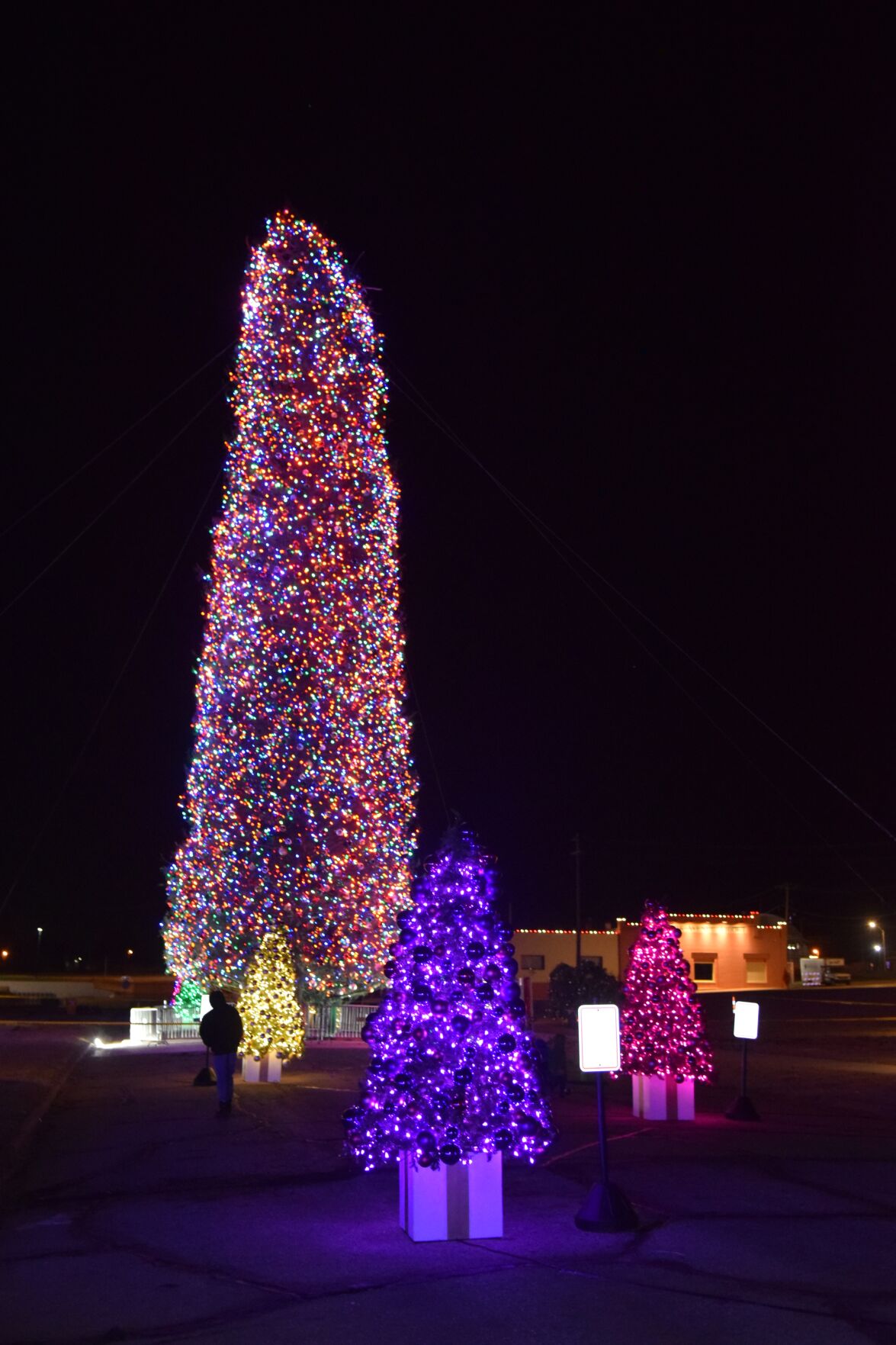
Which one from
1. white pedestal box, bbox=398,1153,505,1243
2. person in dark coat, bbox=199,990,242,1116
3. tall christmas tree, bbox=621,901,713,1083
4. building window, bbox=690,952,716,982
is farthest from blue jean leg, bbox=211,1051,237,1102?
building window, bbox=690,952,716,982

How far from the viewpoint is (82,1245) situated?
8.14 m

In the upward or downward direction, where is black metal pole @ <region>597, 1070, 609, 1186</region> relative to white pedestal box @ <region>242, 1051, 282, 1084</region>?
upward

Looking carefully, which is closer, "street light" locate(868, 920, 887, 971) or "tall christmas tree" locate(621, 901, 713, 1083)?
"tall christmas tree" locate(621, 901, 713, 1083)

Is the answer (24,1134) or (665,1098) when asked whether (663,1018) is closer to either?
(665,1098)

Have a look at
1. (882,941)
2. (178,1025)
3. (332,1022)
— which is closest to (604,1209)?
(332,1022)

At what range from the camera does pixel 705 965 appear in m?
67.6

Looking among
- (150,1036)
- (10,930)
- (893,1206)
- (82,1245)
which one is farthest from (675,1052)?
(10,930)

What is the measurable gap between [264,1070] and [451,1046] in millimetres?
10657

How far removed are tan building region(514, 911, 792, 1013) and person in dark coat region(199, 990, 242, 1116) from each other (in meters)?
46.6

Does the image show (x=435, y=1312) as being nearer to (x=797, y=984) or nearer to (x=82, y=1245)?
(x=82, y=1245)

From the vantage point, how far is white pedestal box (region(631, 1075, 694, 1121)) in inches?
568

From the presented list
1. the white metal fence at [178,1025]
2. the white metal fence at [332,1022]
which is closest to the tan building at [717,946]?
the white metal fence at [332,1022]

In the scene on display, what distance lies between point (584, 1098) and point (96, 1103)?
6075 millimetres

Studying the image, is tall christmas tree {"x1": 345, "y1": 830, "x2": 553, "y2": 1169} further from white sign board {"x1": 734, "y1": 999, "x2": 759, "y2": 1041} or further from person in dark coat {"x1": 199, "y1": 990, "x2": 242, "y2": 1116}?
white sign board {"x1": 734, "y1": 999, "x2": 759, "y2": 1041}
